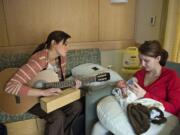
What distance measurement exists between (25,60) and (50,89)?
0.59 meters

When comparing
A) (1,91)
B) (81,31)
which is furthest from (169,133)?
(81,31)

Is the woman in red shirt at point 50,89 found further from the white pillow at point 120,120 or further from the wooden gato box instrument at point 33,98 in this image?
the white pillow at point 120,120

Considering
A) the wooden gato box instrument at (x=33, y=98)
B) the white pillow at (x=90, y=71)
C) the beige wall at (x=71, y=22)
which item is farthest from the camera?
the beige wall at (x=71, y=22)

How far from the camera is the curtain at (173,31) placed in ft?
6.22

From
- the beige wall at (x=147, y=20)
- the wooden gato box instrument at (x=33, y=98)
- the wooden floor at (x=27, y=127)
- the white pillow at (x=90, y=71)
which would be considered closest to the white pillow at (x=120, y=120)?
the wooden gato box instrument at (x=33, y=98)

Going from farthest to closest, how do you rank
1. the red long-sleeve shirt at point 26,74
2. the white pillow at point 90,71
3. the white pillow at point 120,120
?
the white pillow at point 90,71 → the red long-sleeve shirt at point 26,74 → the white pillow at point 120,120

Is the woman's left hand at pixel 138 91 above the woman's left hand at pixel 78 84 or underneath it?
above

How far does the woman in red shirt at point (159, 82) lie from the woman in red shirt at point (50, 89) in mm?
579

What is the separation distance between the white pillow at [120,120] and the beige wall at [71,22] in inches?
48.3

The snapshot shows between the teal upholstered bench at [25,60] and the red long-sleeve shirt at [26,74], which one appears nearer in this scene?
the red long-sleeve shirt at [26,74]

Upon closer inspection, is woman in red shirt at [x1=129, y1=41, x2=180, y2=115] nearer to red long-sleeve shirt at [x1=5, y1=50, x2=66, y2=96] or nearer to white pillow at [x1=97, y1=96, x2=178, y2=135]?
white pillow at [x1=97, y1=96, x2=178, y2=135]

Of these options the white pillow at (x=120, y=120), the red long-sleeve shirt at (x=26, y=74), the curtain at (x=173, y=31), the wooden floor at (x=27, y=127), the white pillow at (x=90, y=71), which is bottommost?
the wooden floor at (x=27, y=127)

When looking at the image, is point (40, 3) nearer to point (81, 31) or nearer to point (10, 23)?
point (10, 23)

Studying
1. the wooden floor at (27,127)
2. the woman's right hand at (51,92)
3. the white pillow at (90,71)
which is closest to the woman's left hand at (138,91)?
the white pillow at (90,71)
